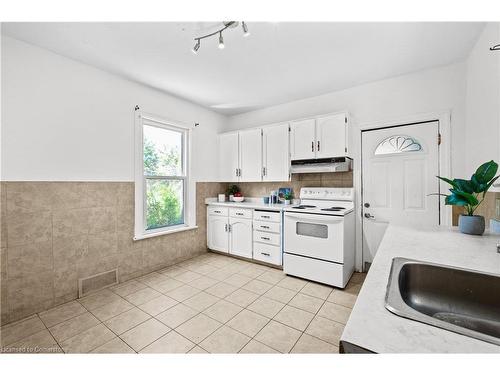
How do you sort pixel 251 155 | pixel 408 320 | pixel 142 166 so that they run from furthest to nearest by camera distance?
pixel 251 155 → pixel 142 166 → pixel 408 320

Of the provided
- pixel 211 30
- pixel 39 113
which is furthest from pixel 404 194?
pixel 39 113

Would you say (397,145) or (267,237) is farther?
(267,237)

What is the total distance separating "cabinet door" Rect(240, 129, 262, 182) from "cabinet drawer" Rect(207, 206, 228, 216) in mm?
610

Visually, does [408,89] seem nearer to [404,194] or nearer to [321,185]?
[404,194]

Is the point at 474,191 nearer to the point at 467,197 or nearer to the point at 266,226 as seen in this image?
the point at 467,197

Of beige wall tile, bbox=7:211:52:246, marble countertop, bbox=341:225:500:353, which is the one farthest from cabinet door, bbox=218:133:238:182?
marble countertop, bbox=341:225:500:353

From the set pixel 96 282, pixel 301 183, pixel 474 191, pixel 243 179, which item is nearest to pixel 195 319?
pixel 96 282

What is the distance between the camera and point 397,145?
2723 millimetres

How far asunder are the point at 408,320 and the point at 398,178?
8.53ft

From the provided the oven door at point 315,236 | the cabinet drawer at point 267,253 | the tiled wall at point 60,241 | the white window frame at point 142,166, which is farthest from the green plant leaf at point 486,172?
the tiled wall at point 60,241

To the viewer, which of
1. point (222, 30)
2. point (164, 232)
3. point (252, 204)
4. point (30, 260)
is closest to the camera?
point (222, 30)

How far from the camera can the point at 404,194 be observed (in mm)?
2676

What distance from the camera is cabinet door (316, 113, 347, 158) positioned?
2.82 meters

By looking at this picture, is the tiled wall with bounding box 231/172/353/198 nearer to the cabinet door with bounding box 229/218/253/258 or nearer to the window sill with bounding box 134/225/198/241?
the cabinet door with bounding box 229/218/253/258
